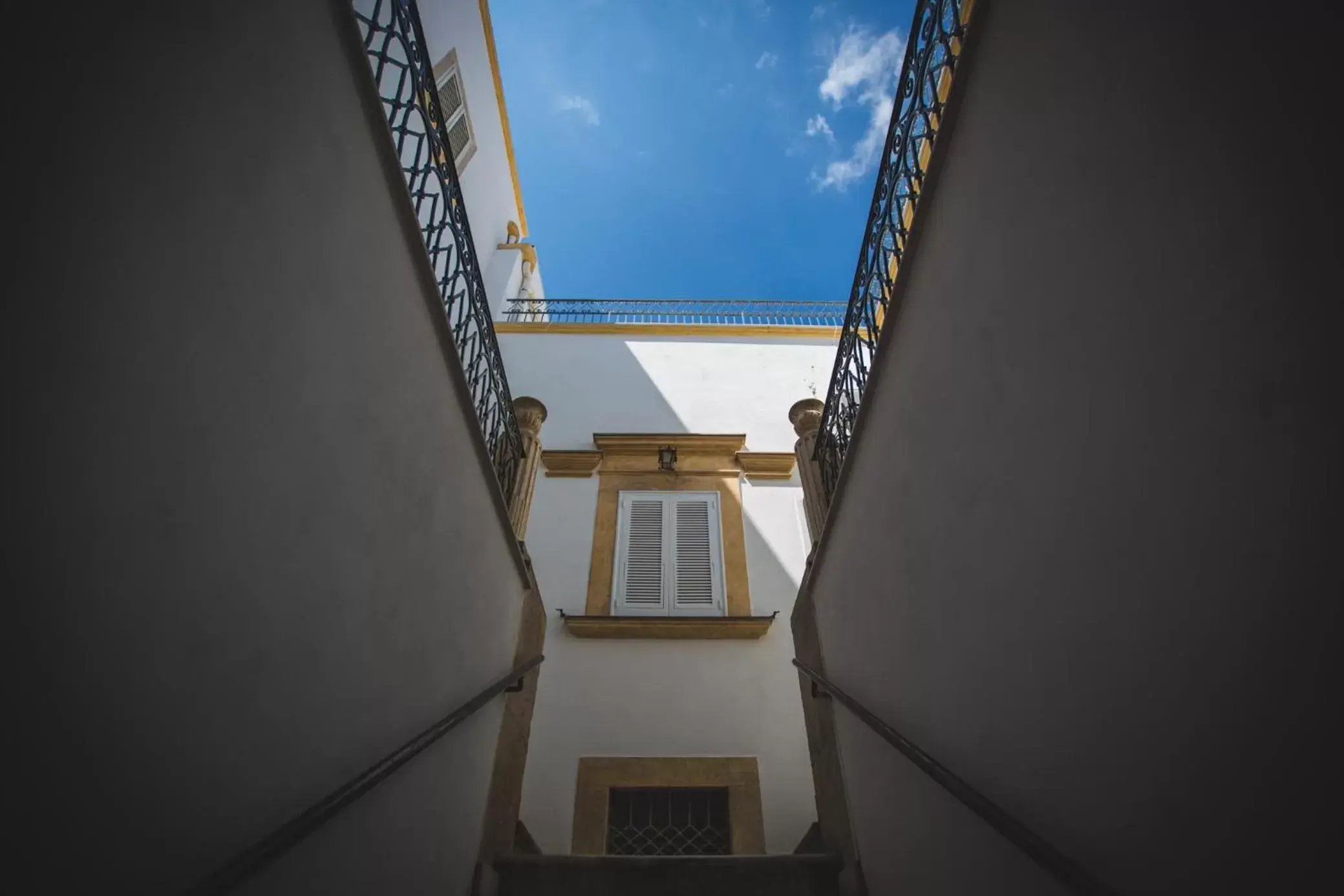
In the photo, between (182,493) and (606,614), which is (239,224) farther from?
(606,614)

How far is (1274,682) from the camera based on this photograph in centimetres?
Answer: 105

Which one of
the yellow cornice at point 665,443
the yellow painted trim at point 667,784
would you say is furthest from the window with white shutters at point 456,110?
the yellow painted trim at point 667,784

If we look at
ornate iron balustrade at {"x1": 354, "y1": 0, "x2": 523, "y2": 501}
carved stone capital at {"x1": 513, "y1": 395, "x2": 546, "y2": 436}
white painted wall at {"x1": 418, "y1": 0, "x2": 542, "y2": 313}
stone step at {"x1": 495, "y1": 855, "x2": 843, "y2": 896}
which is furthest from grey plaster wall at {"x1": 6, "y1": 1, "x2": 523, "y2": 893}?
white painted wall at {"x1": 418, "y1": 0, "x2": 542, "y2": 313}

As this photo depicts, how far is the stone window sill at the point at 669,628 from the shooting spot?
6184 mm

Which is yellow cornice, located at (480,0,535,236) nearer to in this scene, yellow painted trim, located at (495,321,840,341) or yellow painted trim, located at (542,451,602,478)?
yellow painted trim, located at (495,321,840,341)

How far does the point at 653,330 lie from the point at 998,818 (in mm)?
8651

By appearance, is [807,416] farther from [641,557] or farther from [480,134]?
[480,134]

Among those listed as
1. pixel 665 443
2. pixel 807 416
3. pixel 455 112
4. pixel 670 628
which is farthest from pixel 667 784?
pixel 455 112

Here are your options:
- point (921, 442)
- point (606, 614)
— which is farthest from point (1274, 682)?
point (606, 614)

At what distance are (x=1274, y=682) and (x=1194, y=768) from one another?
0.29 meters

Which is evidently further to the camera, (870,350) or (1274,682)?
(870,350)

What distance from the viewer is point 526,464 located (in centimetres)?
461

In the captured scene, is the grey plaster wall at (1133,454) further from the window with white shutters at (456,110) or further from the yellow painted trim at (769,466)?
the window with white shutters at (456,110)

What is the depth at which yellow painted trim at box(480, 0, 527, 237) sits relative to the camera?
33.8ft
